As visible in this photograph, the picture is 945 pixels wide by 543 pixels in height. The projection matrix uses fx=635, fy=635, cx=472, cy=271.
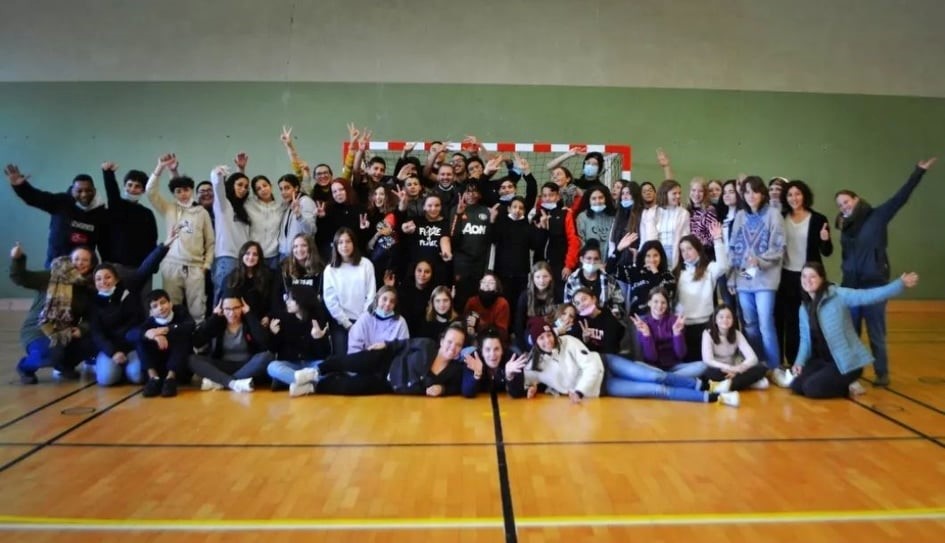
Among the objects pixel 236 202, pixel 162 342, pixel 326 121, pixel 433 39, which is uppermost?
pixel 433 39

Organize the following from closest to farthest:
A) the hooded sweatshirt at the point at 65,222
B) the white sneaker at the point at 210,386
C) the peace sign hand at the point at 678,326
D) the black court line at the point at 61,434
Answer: the black court line at the point at 61,434
the white sneaker at the point at 210,386
the peace sign hand at the point at 678,326
the hooded sweatshirt at the point at 65,222

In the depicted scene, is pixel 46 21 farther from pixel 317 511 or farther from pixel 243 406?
pixel 317 511

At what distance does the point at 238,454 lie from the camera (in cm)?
330

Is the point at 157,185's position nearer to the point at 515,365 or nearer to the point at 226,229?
the point at 226,229

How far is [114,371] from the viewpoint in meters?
4.80

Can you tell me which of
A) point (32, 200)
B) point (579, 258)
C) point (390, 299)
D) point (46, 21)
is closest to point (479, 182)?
point (579, 258)

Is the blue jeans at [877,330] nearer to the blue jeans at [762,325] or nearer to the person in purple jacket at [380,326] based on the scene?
the blue jeans at [762,325]

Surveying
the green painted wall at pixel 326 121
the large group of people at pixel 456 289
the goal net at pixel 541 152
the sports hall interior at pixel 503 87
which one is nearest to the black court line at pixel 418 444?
the large group of people at pixel 456 289

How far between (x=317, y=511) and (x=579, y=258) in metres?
3.49

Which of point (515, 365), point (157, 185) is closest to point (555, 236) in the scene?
point (515, 365)

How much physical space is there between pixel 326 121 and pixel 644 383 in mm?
5920

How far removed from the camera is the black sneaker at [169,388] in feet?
14.7

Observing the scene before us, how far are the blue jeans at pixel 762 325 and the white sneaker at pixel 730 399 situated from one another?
0.96 meters

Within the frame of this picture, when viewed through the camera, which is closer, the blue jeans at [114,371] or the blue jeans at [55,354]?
the blue jeans at [114,371]
